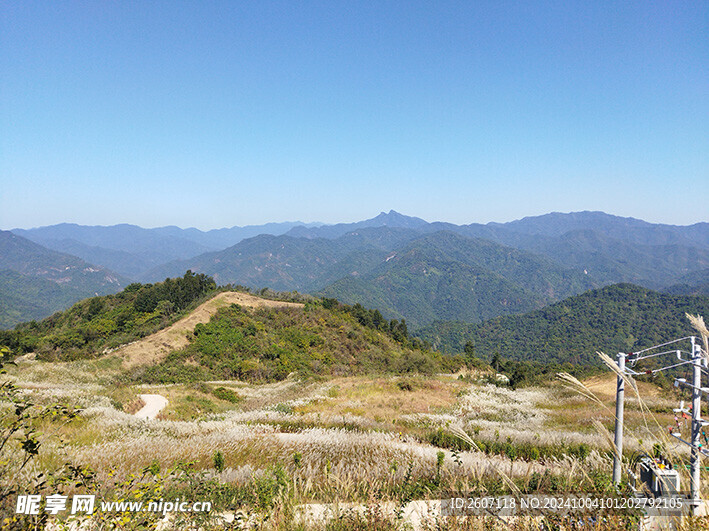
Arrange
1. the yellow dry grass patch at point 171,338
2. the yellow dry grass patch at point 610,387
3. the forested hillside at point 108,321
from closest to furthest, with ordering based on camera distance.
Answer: the yellow dry grass patch at point 610,387, the yellow dry grass patch at point 171,338, the forested hillside at point 108,321

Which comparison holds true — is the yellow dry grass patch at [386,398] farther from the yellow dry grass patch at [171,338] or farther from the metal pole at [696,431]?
the yellow dry grass patch at [171,338]

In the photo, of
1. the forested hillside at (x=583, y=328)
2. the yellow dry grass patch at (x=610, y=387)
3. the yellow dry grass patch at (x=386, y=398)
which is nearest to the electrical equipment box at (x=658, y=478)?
the yellow dry grass patch at (x=386, y=398)

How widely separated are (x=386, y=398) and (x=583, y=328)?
17906 centimetres

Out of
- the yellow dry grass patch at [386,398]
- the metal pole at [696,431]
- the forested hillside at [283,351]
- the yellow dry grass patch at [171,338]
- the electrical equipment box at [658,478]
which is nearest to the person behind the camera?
the metal pole at [696,431]

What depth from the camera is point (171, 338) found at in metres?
35.1

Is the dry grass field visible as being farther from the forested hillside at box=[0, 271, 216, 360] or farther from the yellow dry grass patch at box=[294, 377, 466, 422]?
the forested hillside at box=[0, 271, 216, 360]

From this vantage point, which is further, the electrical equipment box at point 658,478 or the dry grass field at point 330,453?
the dry grass field at point 330,453

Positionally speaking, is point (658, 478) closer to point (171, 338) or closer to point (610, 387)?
point (610, 387)

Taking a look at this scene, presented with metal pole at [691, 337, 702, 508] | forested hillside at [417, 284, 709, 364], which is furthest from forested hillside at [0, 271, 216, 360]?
forested hillside at [417, 284, 709, 364]

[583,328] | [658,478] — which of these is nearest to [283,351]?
[658,478]

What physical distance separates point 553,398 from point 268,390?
66.8 feet

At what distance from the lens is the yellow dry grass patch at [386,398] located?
17312mm

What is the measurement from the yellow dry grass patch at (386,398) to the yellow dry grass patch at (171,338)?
58.2 ft

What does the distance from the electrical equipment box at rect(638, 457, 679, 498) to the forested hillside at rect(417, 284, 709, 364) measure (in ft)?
505
